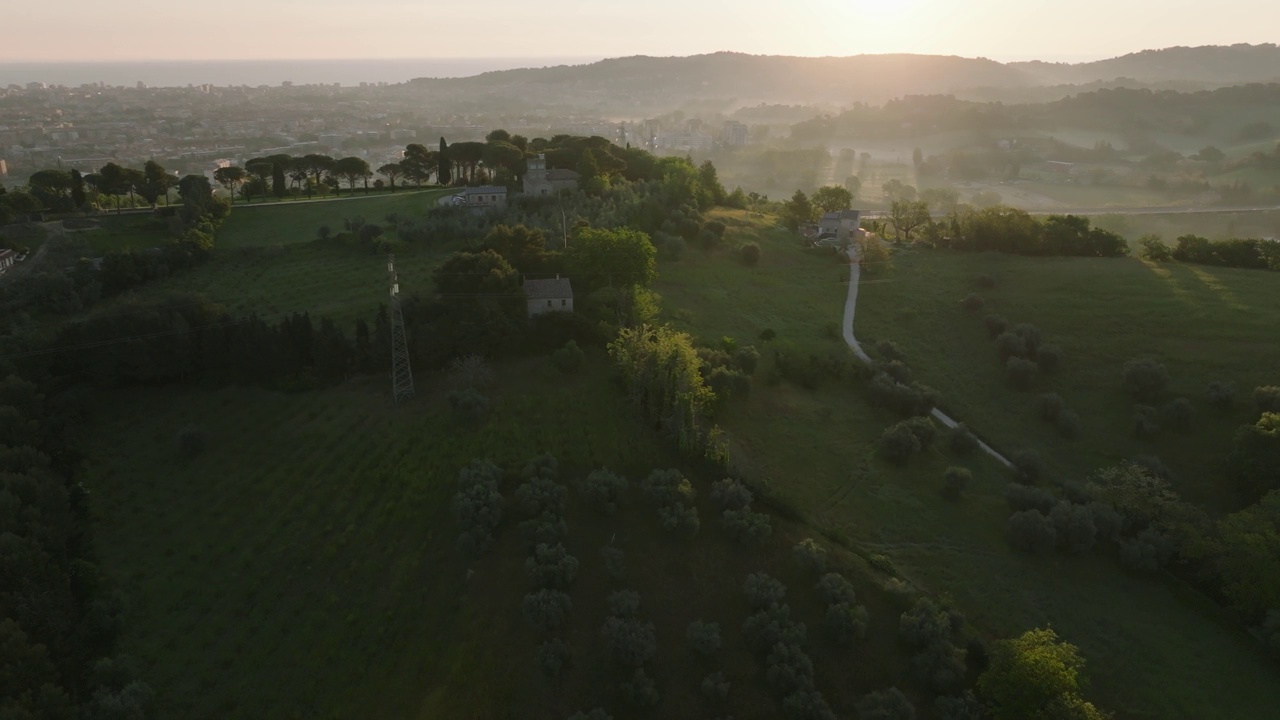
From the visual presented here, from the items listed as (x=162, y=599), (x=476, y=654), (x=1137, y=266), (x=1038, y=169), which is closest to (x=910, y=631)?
(x=476, y=654)

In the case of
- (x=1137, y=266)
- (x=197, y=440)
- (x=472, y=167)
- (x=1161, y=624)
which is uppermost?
(x=472, y=167)

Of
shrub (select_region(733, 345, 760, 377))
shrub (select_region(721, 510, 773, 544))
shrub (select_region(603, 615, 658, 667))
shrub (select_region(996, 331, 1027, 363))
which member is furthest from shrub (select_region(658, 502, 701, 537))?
shrub (select_region(996, 331, 1027, 363))

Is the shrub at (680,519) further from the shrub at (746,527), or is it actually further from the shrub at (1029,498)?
the shrub at (1029,498)

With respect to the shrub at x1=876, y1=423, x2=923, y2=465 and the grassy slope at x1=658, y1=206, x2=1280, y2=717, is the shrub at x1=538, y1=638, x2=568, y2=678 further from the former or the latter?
the shrub at x1=876, y1=423, x2=923, y2=465

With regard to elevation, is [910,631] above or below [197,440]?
below

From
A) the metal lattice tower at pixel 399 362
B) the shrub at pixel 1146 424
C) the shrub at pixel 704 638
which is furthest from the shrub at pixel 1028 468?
the metal lattice tower at pixel 399 362

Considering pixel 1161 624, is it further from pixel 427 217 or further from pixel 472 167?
pixel 472 167

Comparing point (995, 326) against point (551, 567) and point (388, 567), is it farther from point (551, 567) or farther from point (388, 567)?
point (388, 567)
